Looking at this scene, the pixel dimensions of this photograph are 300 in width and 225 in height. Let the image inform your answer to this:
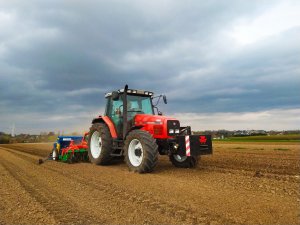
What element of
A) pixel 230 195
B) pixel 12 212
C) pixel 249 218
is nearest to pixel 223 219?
pixel 249 218

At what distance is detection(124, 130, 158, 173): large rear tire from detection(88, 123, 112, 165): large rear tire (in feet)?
4.52

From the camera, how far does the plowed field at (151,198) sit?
394cm

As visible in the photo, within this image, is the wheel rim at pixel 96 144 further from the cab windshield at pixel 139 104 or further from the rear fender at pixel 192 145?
the rear fender at pixel 192 145

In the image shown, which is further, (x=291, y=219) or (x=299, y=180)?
(x=299, y=180)

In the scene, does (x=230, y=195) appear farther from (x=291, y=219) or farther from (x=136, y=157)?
(x=136, y=157)

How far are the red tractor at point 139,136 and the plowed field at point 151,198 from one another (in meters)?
0.64

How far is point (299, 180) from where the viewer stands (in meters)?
6.48

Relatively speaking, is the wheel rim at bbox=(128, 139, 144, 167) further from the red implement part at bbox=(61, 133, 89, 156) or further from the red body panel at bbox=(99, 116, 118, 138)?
the red implement part at bbox=(61, 133, 89, 156)

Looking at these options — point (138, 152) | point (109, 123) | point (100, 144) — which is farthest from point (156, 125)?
point (100, 144)

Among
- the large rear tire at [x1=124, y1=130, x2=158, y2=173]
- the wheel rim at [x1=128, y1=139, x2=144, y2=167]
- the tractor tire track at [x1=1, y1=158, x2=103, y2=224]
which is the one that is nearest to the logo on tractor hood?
the large rear tire at [x1=124, y1=130, x2=158, y2=173]

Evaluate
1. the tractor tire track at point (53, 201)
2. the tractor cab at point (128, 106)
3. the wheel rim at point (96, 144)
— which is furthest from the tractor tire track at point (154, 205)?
the wheel rim at point (96, 144)

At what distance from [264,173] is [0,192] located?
6.35m

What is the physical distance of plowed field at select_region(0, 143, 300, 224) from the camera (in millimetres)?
3936

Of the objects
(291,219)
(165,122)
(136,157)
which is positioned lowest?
(291,219)
